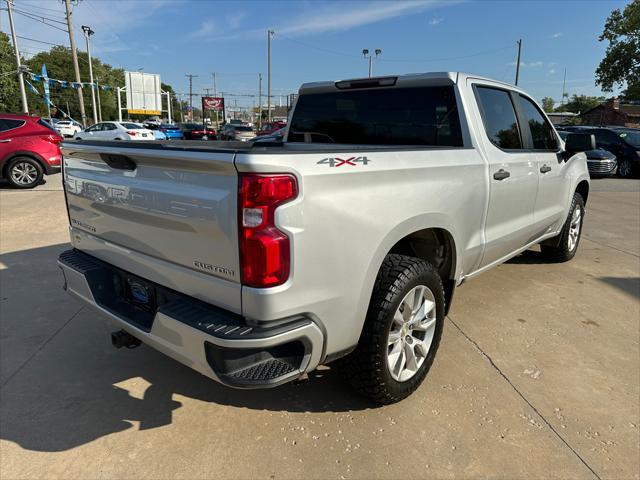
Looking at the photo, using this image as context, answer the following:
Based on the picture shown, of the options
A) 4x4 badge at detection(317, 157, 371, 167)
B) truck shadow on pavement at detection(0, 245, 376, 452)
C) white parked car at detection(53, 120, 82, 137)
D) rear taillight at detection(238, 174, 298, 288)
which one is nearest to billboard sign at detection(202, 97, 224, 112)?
white parked car at detection(53, 120, 82, 137)

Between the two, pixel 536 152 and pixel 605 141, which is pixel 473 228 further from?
pixel 605 141

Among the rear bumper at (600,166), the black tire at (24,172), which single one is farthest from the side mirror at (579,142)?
the rear bumper at (600,166)

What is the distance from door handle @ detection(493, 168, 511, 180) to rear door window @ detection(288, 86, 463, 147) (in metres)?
0.37

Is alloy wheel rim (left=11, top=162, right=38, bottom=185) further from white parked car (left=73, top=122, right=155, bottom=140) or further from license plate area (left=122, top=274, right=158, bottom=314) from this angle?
white parked car (left=73, top=122, right=155, bottom=140)

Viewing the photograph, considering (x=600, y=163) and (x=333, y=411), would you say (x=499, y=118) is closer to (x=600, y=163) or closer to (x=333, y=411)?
(x=333, y=411)

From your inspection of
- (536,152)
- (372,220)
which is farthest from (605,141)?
(372,220)

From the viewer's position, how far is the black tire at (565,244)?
16.7 feet

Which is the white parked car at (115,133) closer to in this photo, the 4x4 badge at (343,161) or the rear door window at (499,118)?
the rear door window at (499,118)

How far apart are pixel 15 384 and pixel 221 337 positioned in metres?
1.85

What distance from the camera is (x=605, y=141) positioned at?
16875 mm

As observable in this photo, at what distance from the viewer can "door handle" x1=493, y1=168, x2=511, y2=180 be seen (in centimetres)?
320

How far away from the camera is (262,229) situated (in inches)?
70.2

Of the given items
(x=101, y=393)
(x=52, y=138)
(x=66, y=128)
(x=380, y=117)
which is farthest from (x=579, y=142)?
(x=66, y=128)

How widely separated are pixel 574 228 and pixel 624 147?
1362 cm
